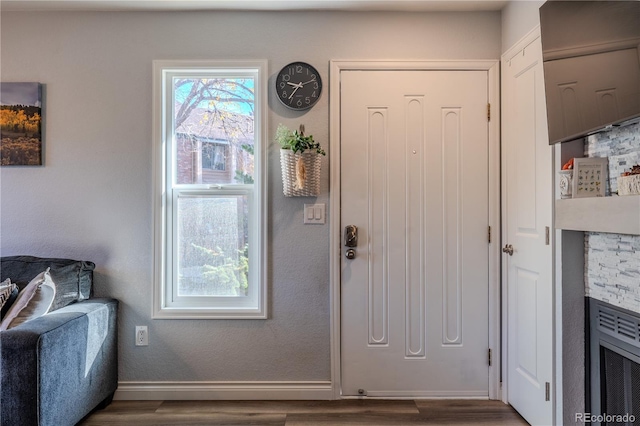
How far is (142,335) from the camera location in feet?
7.52

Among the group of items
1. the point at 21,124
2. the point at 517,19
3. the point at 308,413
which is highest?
the point at 517,19

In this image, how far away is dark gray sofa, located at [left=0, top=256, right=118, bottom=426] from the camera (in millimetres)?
1605

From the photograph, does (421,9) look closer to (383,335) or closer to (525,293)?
(525,293)

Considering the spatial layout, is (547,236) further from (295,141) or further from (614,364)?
(295,141)

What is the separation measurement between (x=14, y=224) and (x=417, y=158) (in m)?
2.50

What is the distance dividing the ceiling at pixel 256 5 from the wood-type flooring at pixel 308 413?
2347 millimetres

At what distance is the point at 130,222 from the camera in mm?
2311

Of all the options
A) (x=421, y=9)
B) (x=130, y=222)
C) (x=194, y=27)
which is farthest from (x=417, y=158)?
(x=130, y=222)

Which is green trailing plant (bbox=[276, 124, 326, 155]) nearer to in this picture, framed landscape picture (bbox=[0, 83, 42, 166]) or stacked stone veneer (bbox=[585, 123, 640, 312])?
stacked stone veneer (bbox=[585, 123, 640, 312])

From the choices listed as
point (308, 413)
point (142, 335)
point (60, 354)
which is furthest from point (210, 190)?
point (308, 413)

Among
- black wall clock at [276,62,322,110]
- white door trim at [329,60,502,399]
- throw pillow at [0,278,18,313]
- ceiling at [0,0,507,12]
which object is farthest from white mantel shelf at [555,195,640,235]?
throw pillow at [0,278,18,313]

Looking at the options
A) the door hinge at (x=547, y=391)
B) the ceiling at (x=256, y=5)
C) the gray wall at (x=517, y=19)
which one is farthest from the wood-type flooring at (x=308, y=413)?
the ceiling at (x=256, y=5)

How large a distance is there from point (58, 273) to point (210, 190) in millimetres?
936

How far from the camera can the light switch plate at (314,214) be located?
2.29 metres
